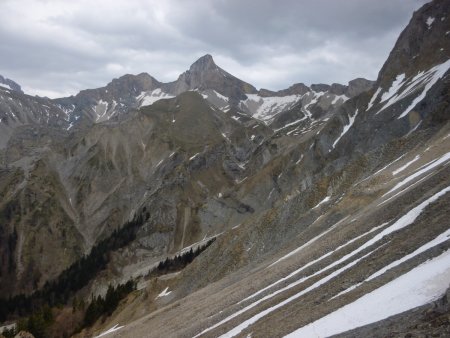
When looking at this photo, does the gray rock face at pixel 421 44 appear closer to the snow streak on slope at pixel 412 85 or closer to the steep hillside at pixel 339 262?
the snow streak on slope at pixel 412 85

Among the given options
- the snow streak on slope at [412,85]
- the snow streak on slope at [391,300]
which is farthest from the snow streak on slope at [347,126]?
the snow streak on slope at [391,300]

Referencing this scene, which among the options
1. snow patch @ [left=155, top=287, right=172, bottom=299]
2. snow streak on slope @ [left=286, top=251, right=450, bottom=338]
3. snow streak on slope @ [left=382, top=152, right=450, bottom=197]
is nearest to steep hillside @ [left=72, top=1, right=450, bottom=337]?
snow streak on slope @ [left=286, top=251, right=450, bottom=338]

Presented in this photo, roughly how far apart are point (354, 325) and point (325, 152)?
137m

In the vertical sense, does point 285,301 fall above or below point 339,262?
below

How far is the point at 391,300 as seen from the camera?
50.9ft

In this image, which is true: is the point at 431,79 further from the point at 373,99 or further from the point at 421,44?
the point at 421,44

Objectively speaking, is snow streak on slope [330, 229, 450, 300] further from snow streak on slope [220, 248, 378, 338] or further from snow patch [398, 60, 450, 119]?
snow patch [398, 60, 450, 119]

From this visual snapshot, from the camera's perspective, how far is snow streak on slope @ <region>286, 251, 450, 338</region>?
1441cm

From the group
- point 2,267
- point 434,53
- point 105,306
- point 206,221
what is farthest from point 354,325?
point 2,267

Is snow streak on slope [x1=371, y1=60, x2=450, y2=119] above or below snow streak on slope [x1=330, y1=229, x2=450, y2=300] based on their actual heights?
above

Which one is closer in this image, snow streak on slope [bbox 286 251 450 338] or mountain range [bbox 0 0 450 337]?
snow streak on slope [bbox 286 251 450 338]

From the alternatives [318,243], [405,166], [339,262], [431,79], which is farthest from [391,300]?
[431,79]

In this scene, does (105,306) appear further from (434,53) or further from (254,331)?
(434,53)

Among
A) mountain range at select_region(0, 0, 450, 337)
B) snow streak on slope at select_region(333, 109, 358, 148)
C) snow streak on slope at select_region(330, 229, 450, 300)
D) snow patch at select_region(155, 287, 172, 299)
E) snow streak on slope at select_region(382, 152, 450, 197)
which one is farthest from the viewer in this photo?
snow streak on slope at select_region(333, 109, 358, 148)
